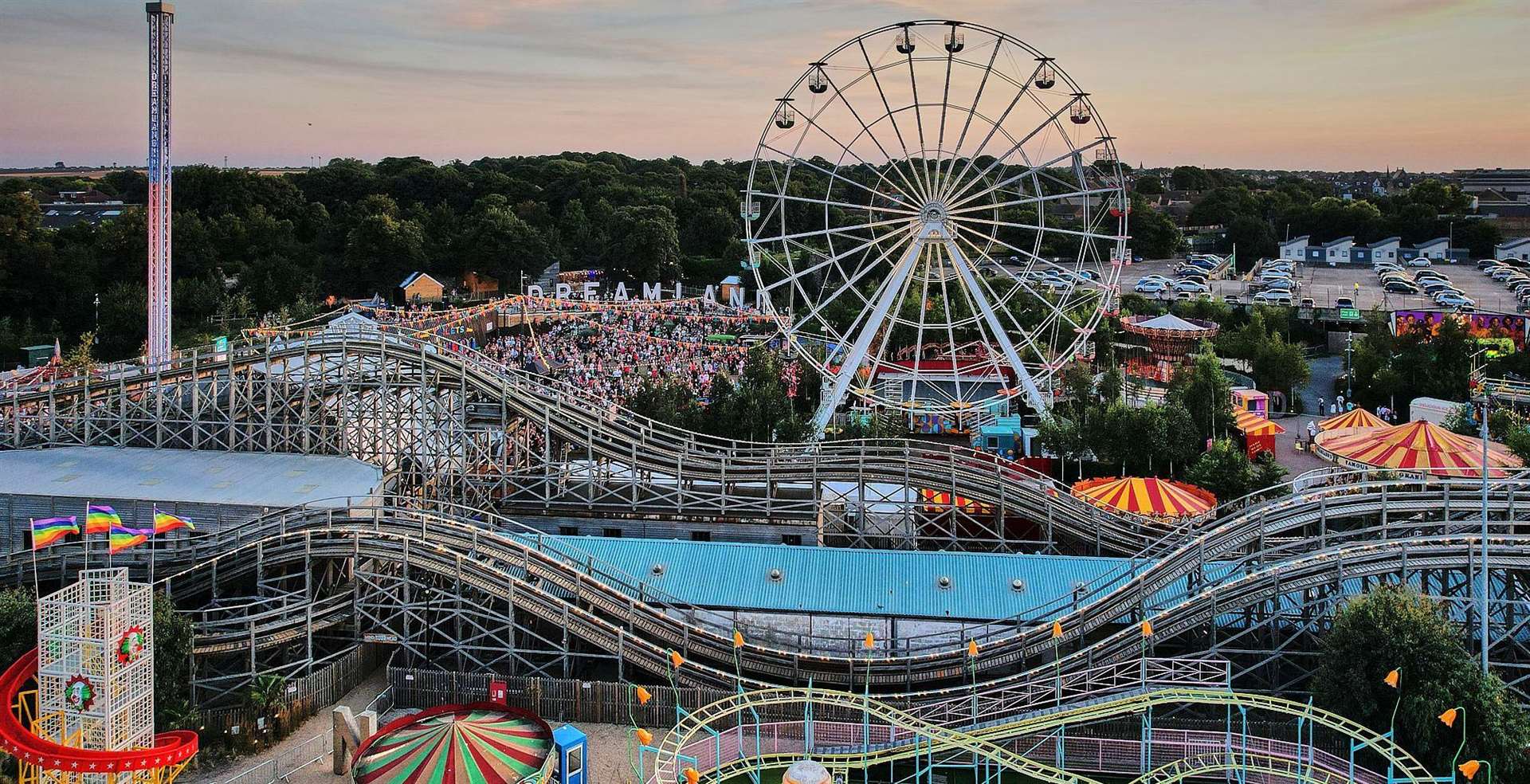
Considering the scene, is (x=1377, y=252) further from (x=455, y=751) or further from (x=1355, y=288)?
(x=455, y=751)

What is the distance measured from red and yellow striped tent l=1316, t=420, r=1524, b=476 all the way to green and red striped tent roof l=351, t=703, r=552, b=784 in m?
26.7

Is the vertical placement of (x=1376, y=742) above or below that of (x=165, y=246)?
below

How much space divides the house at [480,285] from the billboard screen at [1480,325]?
Answer: 58.9 meters

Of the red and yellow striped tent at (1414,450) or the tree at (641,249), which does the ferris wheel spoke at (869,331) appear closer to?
the red and yellow striped tent at (1414,450)

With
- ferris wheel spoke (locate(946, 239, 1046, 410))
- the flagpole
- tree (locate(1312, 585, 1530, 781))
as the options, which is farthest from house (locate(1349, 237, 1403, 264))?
the flagpole

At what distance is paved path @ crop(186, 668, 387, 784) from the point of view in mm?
23781

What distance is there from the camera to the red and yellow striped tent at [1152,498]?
35469 mm

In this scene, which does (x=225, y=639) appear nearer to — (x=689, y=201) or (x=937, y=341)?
(x=937, y=341)

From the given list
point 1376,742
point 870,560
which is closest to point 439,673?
point 870,560

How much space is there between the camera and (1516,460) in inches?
1531

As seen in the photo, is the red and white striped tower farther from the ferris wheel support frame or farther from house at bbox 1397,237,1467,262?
house at bbox 1397,237,1467,262

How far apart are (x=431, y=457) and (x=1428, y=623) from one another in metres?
24.6

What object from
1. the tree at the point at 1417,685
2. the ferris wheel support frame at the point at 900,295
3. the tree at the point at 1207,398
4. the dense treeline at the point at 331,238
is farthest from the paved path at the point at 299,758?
the dense treeline at the point at 331,238

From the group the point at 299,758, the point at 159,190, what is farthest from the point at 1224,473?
the point at 159,190
